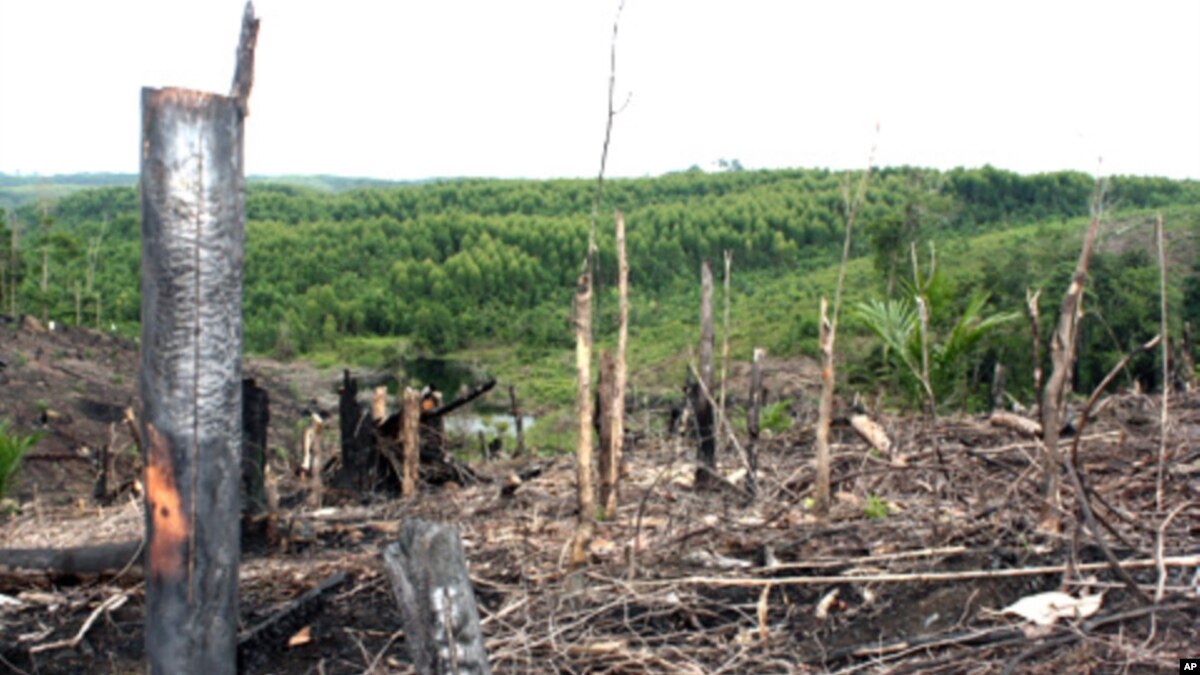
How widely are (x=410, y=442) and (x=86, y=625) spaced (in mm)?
2668

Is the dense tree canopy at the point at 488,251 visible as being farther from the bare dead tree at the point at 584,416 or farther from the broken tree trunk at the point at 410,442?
the bare dead tree at the point at 584,416

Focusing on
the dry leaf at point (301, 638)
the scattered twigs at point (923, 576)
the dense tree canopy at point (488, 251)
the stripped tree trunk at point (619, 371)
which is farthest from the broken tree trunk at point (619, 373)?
the dense tree canopy at point (488, 251)

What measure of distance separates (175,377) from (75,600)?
1855 millimetres

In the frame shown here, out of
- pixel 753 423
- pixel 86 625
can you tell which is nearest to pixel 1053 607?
pixel 753 423

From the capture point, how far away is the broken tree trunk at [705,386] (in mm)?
4918

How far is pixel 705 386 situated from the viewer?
4797 mm

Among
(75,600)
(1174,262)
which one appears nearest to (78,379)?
(75,600)

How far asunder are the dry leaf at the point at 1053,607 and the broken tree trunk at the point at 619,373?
1.70 m

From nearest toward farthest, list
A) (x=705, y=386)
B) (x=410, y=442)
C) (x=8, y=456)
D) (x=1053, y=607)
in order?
(x=1053, y=607)
(x=705, y=386)
(x=8, y=456)
(x=410, y=442)

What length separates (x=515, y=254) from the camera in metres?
55.4

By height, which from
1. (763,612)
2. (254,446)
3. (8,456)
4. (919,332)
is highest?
(919,332)

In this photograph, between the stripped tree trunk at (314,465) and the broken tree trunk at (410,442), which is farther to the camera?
the broken tree trunk at (410,442)

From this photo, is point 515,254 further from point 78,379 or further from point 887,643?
point 887,643

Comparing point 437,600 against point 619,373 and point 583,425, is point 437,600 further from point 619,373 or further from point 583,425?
point 619,373
